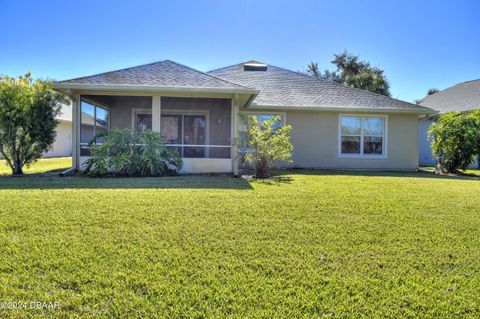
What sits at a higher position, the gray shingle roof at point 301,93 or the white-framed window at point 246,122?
the gray shingle roof at point 301,93

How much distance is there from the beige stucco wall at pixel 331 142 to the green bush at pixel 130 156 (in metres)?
5.14

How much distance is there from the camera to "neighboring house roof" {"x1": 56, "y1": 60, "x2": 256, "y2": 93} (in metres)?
8.62

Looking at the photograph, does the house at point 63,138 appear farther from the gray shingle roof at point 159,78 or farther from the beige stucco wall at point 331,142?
the beige stucco wall at point 331,142

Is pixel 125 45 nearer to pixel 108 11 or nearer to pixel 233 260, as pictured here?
pixel 108 11

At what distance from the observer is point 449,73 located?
2414 cm

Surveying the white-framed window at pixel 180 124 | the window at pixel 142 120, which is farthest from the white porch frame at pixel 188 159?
the window at pixel 142 120

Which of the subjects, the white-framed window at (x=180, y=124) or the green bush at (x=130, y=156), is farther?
the white-framed window at (x=180, y=124)

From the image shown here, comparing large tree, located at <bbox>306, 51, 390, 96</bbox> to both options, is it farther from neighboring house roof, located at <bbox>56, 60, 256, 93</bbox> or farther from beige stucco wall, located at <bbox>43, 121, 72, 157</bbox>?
beige stucco wall, located at <bbox>43, 121, 72, 157</bbox>

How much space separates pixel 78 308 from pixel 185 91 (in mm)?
7423

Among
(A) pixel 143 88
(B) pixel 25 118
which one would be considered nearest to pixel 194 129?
(A) pixel 143 88

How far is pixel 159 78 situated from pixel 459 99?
19683 mm

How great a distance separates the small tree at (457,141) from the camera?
440 inches

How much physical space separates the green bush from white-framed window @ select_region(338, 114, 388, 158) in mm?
7330

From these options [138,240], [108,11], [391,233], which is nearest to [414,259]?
[391,233]
